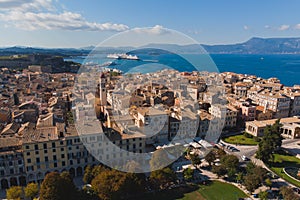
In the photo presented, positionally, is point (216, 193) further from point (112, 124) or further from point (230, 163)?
point (112, 124)

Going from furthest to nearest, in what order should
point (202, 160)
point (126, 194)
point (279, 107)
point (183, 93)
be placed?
point (183, 93) → point (279, 107) → point (202, 160) → point (126, 194)

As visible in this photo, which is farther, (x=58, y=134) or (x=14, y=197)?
(x=58, y=134)

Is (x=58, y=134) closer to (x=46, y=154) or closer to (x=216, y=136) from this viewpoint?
(x=46, y=154)

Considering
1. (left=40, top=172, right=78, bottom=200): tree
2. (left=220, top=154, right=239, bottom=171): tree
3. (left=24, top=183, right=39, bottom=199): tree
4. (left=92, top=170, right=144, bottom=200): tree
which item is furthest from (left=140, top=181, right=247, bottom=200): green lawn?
(left=24, top=183, right=39, bottom=199): tree

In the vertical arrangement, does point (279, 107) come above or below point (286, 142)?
above

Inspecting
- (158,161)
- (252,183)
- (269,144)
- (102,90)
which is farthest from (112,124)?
(269,144)

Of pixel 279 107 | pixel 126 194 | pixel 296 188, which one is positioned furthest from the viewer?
pixel 279 107

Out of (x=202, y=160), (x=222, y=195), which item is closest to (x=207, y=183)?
(x=222, y=195)

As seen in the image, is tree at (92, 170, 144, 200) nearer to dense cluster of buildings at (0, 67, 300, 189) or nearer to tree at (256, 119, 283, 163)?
dense cluster of buildings at (0, 67, 300, 189)
